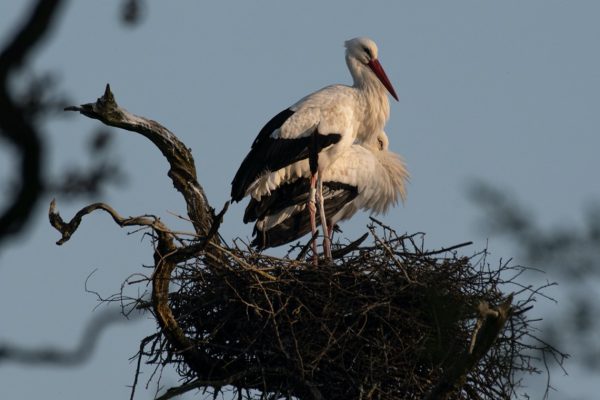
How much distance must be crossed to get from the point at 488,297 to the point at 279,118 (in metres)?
3.32

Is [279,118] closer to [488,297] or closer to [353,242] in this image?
[353,242]

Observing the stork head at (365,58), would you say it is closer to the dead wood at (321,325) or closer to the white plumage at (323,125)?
the white plumage at (323,125)

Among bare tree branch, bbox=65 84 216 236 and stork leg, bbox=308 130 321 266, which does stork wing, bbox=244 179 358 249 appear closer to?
stork leg, bbox=308 130 321 266

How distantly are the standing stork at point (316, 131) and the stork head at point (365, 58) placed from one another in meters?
0.01

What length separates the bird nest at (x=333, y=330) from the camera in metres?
5.80

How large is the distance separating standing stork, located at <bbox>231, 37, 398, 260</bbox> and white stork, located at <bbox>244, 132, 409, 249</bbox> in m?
0.17

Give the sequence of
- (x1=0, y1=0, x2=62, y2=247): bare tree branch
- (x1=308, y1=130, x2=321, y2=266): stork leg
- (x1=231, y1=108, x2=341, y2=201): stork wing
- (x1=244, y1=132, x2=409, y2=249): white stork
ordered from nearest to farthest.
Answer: (x1=0, y1=0, x2=62, y2=247): bare tree branch < (x1=231, y1=108, x2=341, y2=201): stork wing < (x1=308, y1=130, x2=321, y2=266): stork leg < (x1=244, y1=132, x2=409, y2=249): white stork

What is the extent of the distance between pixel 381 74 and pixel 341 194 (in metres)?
1.32

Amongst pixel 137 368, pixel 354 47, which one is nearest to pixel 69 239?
pixel 137 368

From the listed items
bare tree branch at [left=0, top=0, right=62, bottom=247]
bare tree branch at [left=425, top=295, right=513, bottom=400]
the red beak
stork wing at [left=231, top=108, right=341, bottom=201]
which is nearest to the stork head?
the red beak

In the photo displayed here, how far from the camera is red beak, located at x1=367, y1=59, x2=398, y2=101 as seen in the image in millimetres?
9609

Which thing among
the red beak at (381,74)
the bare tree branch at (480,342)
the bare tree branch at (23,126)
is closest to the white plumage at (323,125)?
the red beak at (381,74)

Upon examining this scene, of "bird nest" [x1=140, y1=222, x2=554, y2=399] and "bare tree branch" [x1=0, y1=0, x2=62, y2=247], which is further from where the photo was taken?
"bird nest" [x1=140, y1=222, x2=554, y2=399]

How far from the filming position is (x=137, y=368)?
5.55m
